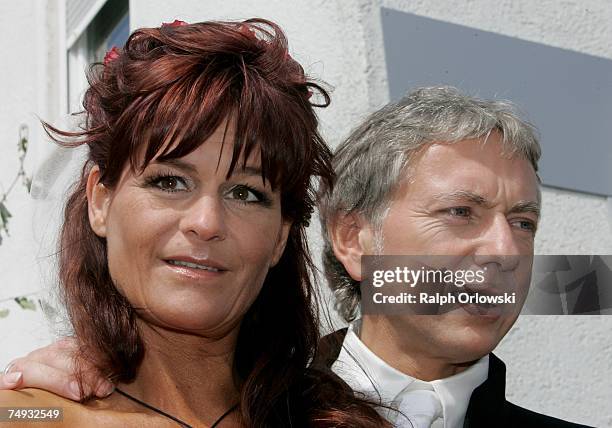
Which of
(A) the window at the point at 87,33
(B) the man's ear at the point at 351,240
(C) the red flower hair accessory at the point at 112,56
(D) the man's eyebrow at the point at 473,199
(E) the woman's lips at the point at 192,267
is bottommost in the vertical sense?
(E) the woman's lips at the point at 192,267

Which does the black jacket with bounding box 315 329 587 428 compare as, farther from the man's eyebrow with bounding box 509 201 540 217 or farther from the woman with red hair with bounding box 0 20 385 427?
the man's eyebrow with bounding box 509 201 540 217

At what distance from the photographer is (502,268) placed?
2342 mm

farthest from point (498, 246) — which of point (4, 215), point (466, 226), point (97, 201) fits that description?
point (4, 215)

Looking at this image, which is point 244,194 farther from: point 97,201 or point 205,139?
point 97,201

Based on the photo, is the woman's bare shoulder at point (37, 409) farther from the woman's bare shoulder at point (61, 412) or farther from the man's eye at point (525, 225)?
the man's eye at point (525, 225)

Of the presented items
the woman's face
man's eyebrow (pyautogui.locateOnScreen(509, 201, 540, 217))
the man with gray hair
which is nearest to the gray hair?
the man with gray hair

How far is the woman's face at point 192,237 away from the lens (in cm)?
190

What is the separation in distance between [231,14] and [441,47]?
71 centimetres

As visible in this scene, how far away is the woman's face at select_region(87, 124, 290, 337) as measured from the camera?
190cm

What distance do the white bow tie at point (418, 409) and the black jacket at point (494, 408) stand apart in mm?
74

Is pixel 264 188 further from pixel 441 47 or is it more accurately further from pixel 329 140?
pixel 441 47

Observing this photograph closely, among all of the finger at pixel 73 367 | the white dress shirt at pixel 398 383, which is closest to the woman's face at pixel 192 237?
the finger at pixel 73 367

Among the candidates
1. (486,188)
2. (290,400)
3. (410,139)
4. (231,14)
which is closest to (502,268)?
(486,188)

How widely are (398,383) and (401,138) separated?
550 mm
